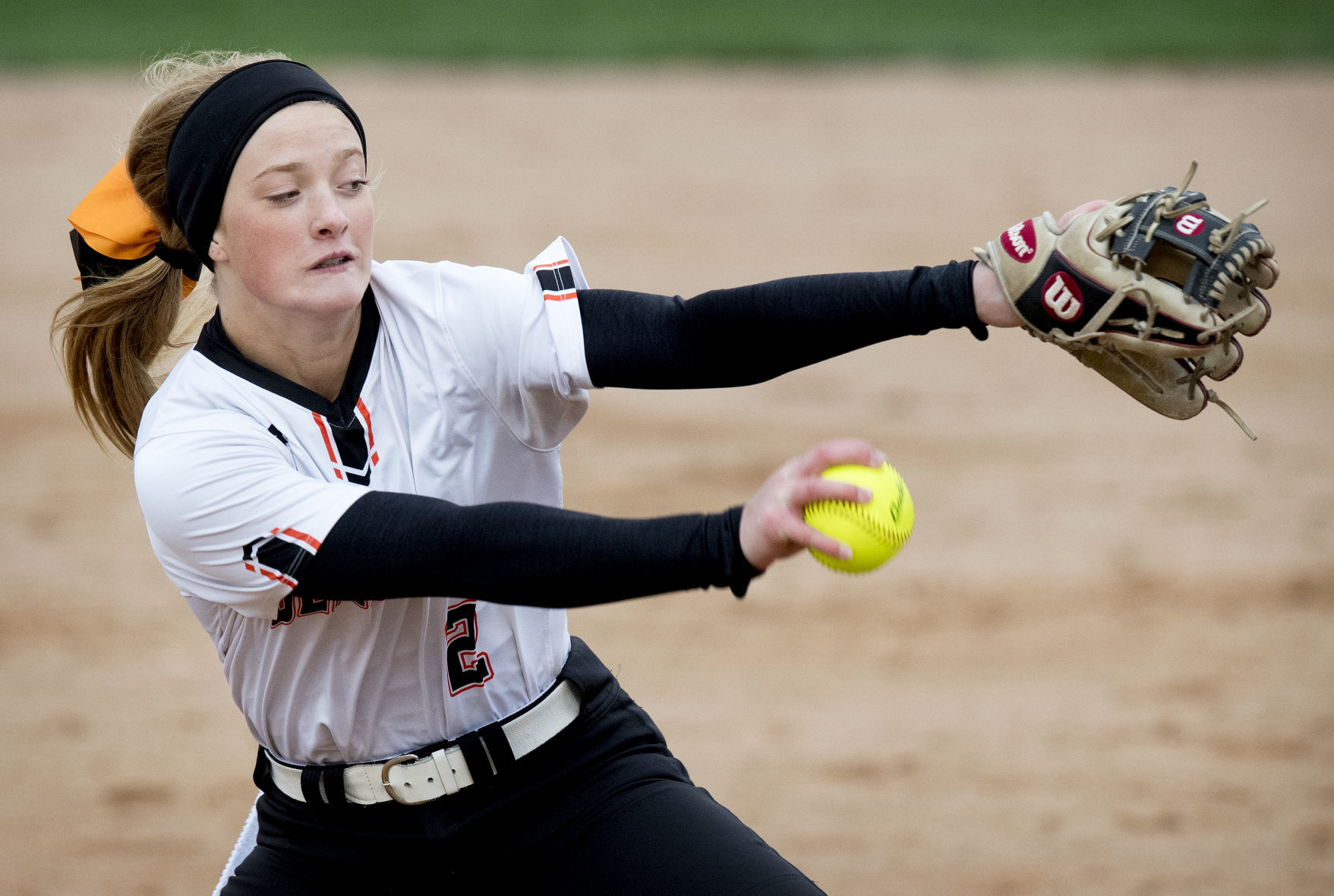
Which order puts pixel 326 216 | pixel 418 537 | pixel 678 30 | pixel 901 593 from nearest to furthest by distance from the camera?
pixel 418 537
pixel 326 216
pixel 901 593
pixel 678 30

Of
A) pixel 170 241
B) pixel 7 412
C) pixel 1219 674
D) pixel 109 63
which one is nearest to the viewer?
pixel 170 241

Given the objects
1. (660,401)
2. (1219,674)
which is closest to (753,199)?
(660,401)

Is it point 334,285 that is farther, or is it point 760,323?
point 760,323

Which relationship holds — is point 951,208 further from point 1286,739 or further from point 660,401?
point 1286,739

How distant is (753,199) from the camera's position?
11133 mm

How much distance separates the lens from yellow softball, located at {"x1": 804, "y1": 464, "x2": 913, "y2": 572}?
2.02 m

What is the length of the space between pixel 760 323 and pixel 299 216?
32.1 inches

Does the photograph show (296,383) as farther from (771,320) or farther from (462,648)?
(771,320)

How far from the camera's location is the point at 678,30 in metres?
16.0

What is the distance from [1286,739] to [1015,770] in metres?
1.02

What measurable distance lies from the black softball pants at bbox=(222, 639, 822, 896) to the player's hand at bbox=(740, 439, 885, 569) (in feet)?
2.35

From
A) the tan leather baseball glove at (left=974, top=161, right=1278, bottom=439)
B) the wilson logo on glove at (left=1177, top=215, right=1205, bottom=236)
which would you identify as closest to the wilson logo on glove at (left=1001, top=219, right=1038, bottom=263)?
the tan leather baseball glove at (left=974, top=161, right=1278, bottom=439)

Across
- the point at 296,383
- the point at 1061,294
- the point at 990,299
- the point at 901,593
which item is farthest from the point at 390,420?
the point at 901,593

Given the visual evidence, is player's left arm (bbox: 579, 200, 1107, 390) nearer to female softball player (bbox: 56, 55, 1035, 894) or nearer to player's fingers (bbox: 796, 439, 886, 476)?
female softball player (bbox: 56, 55, 1035, 894)
